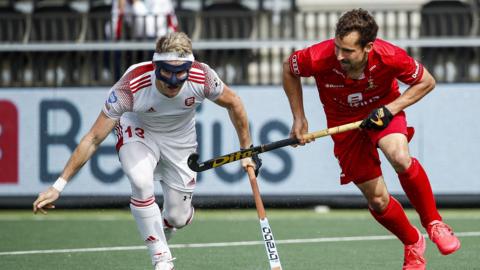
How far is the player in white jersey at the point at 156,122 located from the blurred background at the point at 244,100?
14.6 feet

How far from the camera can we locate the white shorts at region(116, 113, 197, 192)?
8.31 metres

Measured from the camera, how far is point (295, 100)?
8242 mm

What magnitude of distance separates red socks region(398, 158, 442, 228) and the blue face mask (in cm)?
153

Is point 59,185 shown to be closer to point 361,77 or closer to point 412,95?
point 361,77

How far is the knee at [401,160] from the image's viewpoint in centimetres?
780

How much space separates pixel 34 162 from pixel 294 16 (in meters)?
3.20

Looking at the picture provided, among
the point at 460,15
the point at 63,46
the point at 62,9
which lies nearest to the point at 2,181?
the point at 63,46

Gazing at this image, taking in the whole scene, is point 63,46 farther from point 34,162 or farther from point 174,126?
point 174,126

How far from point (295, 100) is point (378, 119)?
693 millimetres

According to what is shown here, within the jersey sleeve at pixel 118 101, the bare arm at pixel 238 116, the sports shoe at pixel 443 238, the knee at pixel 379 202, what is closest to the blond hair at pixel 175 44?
the jersey sleeve at pixel 118 101

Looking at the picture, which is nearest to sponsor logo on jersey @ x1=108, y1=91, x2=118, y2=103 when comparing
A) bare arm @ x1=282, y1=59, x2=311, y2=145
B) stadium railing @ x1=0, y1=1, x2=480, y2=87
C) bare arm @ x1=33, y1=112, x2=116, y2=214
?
bare arm @ x1=33, y1=112, x2=116, y2=214

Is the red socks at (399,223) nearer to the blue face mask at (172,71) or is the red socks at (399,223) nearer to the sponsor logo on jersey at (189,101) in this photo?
the sponsor logo on jersey at (189,101)

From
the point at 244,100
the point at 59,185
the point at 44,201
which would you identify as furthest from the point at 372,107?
the point at 244,100

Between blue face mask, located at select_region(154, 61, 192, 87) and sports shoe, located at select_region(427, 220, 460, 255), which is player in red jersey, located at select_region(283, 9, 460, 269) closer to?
sports shoe, located at select_region(427, 220, 460, 255)
